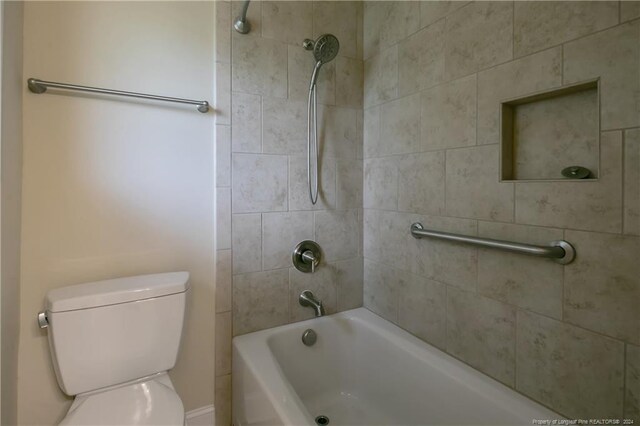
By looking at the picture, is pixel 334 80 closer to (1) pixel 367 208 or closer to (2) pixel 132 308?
(1) pixel 367 208

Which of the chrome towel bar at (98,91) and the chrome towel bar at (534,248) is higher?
the chrome towel bar at (98,91)

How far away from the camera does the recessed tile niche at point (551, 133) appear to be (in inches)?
37.1

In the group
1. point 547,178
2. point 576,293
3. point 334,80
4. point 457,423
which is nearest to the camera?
point 576,293

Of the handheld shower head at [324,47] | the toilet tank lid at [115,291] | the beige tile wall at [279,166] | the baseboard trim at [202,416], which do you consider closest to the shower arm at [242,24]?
the beige tile wall at [279,166]

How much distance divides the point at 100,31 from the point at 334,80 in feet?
3.51

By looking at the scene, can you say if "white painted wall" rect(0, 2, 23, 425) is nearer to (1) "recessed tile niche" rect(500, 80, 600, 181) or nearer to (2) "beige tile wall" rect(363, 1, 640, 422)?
(2) "beige tile wall" rect(363, 1, 640, 422)

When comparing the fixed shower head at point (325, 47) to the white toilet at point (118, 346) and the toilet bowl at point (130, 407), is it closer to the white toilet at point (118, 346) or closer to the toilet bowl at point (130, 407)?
the white toilet at point (118, 346)

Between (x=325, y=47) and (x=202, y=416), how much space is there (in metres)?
1.80

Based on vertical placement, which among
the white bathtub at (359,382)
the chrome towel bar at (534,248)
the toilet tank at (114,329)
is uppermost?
the chrome towel bar at (534,248)

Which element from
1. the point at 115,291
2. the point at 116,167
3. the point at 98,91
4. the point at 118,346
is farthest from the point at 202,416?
the point at 98,91

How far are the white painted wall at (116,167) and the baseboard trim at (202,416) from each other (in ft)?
0.11

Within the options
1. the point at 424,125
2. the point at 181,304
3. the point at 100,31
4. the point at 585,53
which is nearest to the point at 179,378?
the point at 181,304

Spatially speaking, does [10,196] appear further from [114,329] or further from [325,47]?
[325,47]

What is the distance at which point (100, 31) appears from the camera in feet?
3.99
